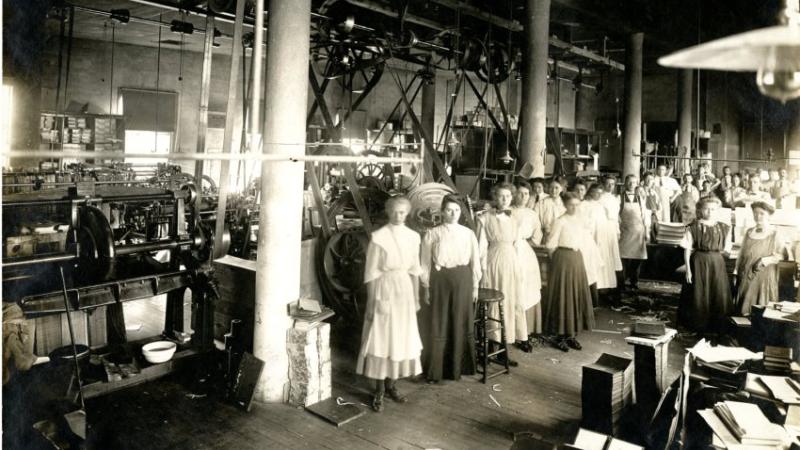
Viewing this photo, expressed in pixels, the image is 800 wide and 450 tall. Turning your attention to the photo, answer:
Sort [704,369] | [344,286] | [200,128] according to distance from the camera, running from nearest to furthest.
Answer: [704,369] < [200,128] < [344,286]

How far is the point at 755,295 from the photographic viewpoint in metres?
6.57

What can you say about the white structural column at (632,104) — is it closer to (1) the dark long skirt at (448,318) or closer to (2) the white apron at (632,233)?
(2) the white apron at (632,233)

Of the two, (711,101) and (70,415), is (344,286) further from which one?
(711,101)

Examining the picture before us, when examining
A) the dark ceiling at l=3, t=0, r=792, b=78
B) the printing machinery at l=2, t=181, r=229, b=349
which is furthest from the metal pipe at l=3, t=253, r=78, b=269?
the dark ceiling at l=3, t=0, r=792, b=78

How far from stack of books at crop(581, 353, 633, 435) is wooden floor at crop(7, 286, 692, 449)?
34cm

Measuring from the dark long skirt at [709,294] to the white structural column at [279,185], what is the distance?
4749mm

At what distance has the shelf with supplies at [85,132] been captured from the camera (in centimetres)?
1293

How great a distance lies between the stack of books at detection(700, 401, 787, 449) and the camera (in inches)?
108

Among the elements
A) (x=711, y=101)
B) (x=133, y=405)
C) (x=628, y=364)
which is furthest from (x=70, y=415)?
(x=711, y=101)

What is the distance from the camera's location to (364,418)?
15.5 ft

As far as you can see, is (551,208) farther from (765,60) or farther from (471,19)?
(765,60)

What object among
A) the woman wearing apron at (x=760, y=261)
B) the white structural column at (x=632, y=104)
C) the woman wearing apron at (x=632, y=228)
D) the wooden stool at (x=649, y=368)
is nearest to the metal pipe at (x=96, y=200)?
the wooden stool at (x=649, y=368)

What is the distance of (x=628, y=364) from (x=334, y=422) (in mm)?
2308

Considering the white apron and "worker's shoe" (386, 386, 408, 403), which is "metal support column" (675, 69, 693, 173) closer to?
the white apron
